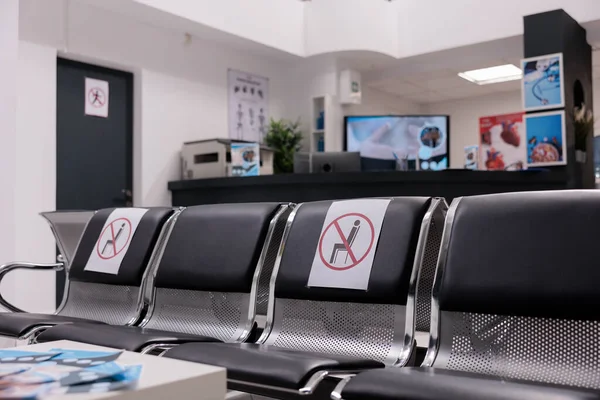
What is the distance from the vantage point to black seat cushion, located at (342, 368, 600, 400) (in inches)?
46.4

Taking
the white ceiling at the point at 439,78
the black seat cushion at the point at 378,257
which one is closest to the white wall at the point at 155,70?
the white ceiling at the point at 439,78

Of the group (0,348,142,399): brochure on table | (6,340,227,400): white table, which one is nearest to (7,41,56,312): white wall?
(0,348,142,399): brochure on table

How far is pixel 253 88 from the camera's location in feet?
23.3

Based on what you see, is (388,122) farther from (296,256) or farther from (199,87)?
(296,256)

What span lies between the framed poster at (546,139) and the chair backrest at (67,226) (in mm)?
3935

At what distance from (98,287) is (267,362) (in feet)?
4.44

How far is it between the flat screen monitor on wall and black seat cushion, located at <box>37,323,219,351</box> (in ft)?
17.7

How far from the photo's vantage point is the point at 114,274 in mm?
2492

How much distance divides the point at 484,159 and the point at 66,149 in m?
3.75

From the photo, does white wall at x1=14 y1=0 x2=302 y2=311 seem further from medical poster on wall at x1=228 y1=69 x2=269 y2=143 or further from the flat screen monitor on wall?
the flat screen monitor on wall

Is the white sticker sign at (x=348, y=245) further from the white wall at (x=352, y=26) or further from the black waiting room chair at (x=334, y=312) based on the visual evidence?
the white wall at (x=352, y=26)

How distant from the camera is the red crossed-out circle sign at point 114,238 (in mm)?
2566

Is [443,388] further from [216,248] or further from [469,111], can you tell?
[469,111]

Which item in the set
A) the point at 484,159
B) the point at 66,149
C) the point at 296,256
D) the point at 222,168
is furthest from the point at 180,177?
the point at 296,256
